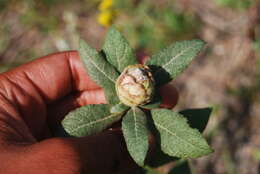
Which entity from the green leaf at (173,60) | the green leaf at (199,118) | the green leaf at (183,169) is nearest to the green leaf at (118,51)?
the green leaf at (173,60)

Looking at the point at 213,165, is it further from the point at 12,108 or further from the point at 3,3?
the point at 3,3

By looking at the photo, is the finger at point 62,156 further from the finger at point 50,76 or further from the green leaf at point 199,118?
the finger at point 50,76

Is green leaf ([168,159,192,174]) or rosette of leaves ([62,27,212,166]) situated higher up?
rosette of leaves ([62,27,212,166])

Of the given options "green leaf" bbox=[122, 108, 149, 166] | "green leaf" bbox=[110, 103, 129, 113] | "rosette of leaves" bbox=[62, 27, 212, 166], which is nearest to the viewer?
"green leaf" bbox=[122, 108, 149, 166]

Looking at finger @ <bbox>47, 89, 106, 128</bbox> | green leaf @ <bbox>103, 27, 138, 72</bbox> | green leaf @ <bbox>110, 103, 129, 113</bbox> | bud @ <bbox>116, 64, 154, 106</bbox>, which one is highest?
green leaf @ <bbox>103, 27, 138, 72</bbox>

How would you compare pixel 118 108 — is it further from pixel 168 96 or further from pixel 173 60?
pixel 168 96

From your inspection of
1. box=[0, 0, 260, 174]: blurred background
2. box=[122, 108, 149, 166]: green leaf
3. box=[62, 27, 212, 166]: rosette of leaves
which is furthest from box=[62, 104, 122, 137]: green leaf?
box=[0, 0, 260, 174]: blurred background

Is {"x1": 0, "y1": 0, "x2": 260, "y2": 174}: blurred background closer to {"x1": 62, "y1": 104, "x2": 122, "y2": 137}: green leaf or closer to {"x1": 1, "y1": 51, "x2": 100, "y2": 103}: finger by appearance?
{"x1": 1, "y1": 51, "x2": 100, "y2": 103}: finger
